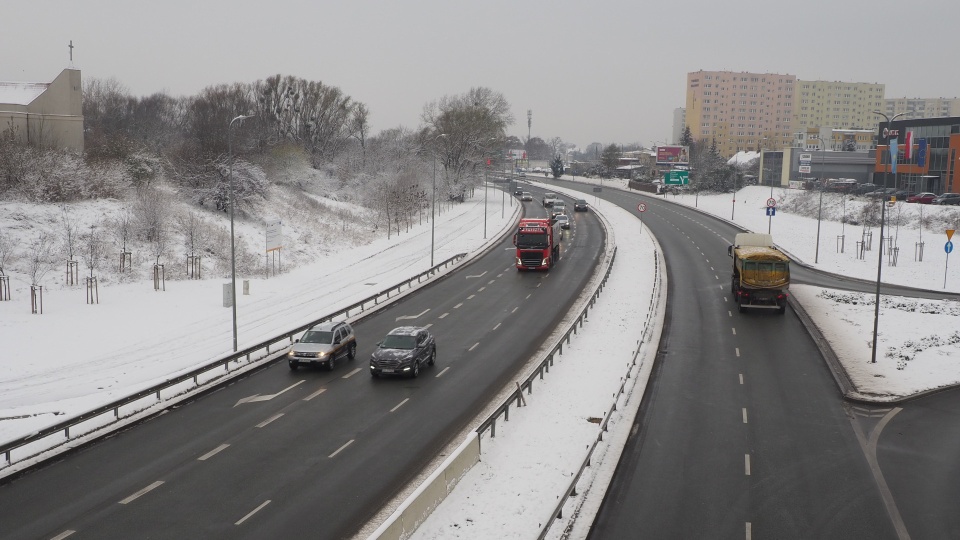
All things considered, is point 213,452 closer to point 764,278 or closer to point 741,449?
point 741,449

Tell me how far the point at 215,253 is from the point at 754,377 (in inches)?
1513

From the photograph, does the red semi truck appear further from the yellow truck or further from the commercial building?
the commercial building

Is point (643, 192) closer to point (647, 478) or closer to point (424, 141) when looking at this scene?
point (424, 141)

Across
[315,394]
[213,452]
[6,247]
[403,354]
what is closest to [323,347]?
[315,394]

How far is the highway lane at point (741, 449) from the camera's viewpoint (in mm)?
15695

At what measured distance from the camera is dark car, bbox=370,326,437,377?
2578 centimetres

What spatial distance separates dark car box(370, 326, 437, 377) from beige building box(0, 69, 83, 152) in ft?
144

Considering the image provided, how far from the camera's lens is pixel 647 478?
59.0 feet

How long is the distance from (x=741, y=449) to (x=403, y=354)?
11779mm

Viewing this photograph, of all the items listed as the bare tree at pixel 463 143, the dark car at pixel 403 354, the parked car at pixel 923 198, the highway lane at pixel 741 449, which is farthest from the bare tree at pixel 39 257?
the parked car at pixel 923 198

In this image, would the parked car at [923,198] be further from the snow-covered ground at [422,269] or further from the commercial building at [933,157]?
the snow-covered ground at [422,269]

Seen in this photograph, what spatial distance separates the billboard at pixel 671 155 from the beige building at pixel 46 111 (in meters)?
120

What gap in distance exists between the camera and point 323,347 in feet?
88.6

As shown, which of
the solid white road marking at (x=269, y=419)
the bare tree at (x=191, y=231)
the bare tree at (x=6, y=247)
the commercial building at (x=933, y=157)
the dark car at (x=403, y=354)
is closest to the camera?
the solid white road marking at (x=269, y=419)
